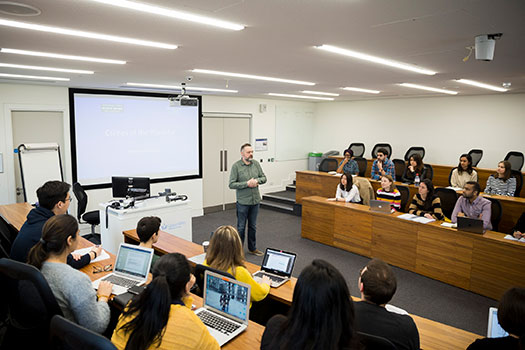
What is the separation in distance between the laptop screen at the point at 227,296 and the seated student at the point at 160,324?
0.45 meters

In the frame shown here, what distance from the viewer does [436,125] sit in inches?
378

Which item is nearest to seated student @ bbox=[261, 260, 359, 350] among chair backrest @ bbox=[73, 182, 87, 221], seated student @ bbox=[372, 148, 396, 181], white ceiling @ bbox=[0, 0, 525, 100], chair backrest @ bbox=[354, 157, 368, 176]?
white ceiling @ bbox=[0, 0, 525, 100]

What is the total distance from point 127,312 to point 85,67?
390 cm

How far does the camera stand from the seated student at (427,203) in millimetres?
5150

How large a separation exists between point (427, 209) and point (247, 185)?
8.90 ft

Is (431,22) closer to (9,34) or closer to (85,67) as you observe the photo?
(9,34)

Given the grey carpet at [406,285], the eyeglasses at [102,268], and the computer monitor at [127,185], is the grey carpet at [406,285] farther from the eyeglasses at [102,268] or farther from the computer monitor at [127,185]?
the eyeglasses at [102,268]

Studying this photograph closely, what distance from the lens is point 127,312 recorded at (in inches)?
65.6

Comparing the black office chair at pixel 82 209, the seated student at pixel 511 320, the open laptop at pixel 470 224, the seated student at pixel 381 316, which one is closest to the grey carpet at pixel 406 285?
the open laptop at pixel 470 224

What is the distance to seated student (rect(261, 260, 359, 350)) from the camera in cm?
136

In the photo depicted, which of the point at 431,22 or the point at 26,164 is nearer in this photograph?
the point at 431,22

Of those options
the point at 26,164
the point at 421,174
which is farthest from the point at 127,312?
the point at 421,174

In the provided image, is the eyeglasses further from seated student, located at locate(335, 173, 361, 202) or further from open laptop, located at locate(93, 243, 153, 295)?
seated student, located at locate(335, 173, 361, 202)

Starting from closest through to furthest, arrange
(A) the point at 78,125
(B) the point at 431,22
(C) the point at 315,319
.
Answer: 1. (C) the point at 315,319
2. (B) the point at 431,22
3. (A) the point at 78,125
